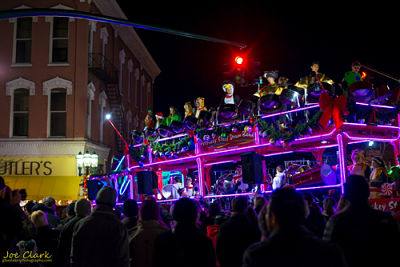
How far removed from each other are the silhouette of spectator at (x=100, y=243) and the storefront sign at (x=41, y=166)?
20346mm

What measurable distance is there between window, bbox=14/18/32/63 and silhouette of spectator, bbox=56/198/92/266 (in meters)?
21.8

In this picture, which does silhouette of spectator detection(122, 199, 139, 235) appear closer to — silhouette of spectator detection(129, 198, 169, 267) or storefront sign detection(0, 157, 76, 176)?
silhouette of spectator detection(129, 198, 169, 267)

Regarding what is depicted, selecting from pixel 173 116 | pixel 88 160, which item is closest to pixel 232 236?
pixel 173 116

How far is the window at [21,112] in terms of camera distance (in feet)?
82.8

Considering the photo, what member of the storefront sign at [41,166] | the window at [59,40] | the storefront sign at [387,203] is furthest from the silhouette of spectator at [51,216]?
the window at [59,40]

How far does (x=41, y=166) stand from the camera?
80.9 feet

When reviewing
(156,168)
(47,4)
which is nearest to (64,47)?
(47,4)

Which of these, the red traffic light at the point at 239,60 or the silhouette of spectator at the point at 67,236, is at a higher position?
the red traffic light at the point at 239,60

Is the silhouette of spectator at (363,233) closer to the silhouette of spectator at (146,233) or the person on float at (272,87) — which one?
the silhouette of spectator at (146,233)

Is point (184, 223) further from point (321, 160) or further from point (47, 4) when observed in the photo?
point (47, 4)

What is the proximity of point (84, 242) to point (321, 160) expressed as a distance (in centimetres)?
898

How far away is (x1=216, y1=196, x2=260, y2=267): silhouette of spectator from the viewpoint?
16.2 ft

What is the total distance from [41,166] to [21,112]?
3405mm

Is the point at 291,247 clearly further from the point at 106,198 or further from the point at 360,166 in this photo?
the point at 360,166
